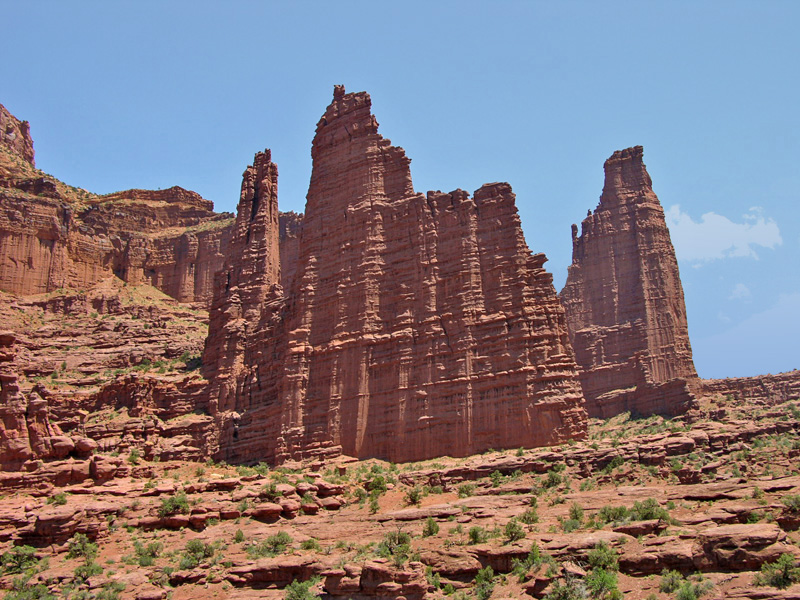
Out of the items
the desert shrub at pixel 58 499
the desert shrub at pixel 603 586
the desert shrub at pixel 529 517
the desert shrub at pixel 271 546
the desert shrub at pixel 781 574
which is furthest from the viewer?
the desert shrub at pixel 58 499

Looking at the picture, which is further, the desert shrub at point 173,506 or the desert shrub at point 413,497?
the desert shrub at point 413,497

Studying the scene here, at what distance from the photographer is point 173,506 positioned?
4641 cm

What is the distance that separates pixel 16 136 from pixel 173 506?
70649 millimetres

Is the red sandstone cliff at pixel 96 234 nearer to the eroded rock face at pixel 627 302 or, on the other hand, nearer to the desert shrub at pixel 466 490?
the eroded rock face at pixel 627 302

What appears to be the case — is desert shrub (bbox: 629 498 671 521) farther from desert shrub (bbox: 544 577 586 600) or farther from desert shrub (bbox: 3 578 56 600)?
desert shrub (bbox: 3 578 56 600)

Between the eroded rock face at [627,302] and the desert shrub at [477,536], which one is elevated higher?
the eroded rock face at [627,302]

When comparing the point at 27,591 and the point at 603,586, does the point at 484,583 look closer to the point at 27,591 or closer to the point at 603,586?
the point at 603,586

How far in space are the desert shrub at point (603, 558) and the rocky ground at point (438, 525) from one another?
7 centimetres

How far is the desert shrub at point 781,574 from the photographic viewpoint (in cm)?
2889

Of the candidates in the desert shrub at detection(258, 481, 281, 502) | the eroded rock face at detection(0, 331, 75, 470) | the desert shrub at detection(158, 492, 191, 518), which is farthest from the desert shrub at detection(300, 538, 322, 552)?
the eroded rock face at detection(0, 331, 75, 470)

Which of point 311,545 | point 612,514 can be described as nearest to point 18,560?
point 311,545

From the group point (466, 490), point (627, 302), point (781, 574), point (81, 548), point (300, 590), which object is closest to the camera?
point (781, 574)

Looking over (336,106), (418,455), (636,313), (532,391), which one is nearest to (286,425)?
(418,455)

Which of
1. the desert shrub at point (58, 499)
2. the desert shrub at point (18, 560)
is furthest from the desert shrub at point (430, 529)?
the desert shrub at point (58, 499)
